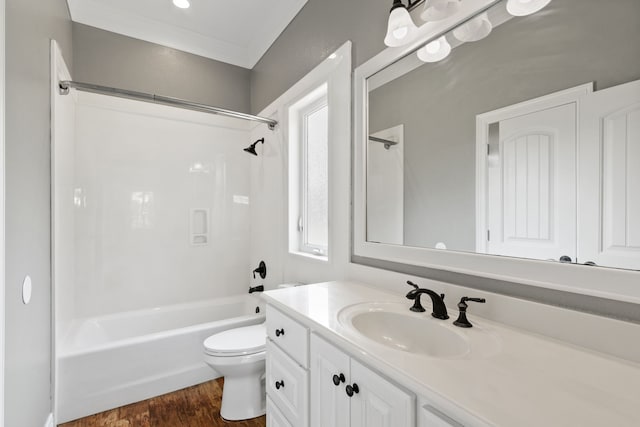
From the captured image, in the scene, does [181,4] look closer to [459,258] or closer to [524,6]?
[524,6]

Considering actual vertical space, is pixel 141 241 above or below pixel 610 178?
below

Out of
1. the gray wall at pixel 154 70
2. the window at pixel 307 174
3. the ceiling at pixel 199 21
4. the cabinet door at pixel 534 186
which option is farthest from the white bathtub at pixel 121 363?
the ceiling at pixel 199 21

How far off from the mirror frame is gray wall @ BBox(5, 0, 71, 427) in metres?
1.45

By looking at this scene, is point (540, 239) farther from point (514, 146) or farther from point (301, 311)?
point (301, 311)

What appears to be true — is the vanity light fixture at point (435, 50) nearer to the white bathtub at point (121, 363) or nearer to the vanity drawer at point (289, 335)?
the vanity drawer at point (289, 335)

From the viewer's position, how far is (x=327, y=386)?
954 millimetres

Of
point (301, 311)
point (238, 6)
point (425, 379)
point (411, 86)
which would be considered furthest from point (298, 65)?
point (425, 379)

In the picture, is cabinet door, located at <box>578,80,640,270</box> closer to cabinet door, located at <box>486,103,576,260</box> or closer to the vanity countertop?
cabinet door, located at <box>486,103,576,260</box>

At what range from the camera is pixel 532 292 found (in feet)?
2.98

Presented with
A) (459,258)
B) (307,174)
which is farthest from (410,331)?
(307,174)

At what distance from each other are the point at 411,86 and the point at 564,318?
3.44 feet

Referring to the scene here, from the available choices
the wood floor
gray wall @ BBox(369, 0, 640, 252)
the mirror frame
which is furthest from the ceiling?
the wood floor

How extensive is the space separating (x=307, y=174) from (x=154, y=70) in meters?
1.72

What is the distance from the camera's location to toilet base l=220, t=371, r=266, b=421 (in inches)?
68.3
